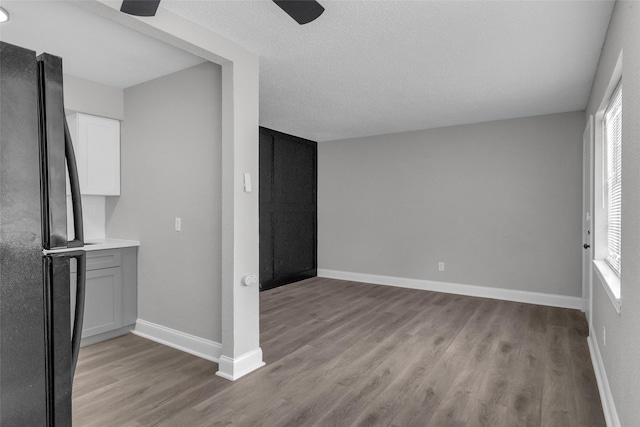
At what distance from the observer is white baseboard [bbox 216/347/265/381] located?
2594mm

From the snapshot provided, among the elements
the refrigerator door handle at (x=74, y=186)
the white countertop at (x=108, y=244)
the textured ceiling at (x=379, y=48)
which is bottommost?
the white countertop at (x=108, y=244)

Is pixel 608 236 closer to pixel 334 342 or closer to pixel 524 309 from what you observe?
pixel 524 309

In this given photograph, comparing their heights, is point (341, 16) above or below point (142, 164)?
above

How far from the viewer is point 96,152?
342 cm

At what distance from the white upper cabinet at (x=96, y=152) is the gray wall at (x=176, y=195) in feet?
0.29

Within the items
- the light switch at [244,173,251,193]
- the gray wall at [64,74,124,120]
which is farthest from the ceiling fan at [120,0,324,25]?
the gray wall at [64,74,124,120]

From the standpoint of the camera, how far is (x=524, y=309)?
4367mm

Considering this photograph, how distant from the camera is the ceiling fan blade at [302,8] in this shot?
185cm

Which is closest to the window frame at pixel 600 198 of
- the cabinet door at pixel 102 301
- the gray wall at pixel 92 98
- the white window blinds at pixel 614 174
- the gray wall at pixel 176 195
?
the white window blinds at pixel 614 174

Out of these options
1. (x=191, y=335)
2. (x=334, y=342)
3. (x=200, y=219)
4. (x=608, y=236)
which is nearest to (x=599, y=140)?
(x=608, y=236)

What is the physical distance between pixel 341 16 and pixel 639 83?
1533 mm

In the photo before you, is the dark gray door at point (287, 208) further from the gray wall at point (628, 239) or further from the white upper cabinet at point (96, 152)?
the gray wall at point (628, 239)

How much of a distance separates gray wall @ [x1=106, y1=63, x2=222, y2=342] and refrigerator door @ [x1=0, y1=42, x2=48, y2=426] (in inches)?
77.7

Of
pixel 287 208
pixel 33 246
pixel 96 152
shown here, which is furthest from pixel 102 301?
pixel 287 208
